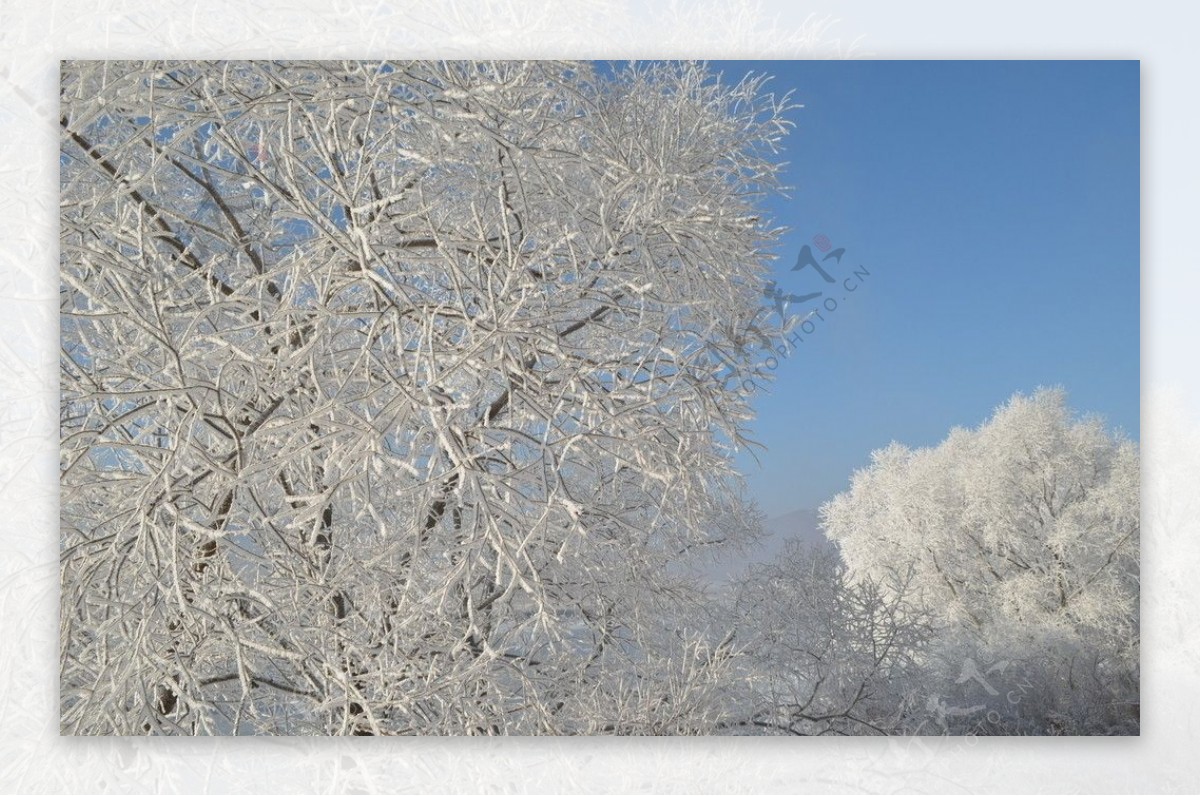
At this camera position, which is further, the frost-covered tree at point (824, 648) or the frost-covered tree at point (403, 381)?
the frost-covered tree at point (824, 648)

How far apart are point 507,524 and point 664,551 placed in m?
0.38

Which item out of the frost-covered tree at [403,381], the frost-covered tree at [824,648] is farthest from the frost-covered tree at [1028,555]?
the frost-covered tree at [403,381]

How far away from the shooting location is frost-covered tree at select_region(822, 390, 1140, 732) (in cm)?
276

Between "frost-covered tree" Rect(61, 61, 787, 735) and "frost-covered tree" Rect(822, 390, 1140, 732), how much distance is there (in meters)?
0.35

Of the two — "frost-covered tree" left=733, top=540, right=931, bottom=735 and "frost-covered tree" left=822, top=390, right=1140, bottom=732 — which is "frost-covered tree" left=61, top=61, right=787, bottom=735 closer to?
"frost-covered tree" left=733, top=540, right=931, bottom=735

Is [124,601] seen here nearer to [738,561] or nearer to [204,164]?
[204,164]

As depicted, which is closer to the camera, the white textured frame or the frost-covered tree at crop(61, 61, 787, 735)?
the frost-covered tree at crop(61, 61, 787, 735)

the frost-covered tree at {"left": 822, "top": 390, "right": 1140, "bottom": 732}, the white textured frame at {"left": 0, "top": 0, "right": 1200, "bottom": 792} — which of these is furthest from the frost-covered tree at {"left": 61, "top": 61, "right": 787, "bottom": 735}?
the frost-covered tree at {"left": 822, "top": 390, "right": 1140, "bottom": 732}

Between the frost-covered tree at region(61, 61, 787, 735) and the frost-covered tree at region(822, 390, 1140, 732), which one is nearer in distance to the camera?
the frost-covered tree at region(61, 61, 787, 735)

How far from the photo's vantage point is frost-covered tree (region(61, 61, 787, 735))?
104 inches

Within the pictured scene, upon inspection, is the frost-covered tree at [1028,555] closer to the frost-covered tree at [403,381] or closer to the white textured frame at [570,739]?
the white textured frame at [570,739]

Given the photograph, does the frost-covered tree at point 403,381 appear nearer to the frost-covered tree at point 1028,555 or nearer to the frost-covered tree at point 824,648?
the frost-covered tree at point 824,648

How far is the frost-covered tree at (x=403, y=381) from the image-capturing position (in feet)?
8.63

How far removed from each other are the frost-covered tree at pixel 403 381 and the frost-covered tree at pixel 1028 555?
1.16 ft
